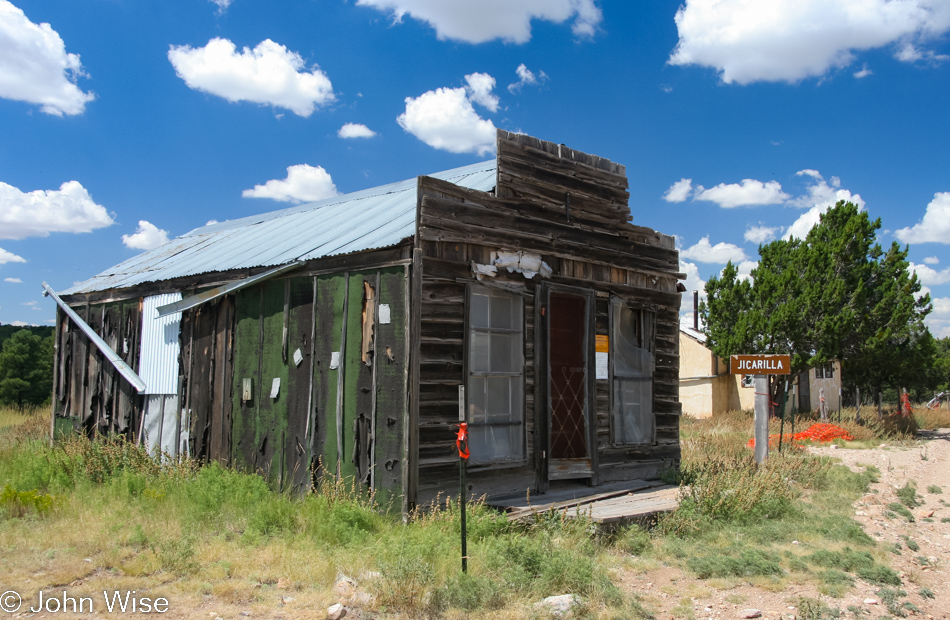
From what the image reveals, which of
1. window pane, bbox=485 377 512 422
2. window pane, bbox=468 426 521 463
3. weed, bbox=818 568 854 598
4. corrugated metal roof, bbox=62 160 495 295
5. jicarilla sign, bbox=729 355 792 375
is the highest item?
corrugated metal roof, bbox=62 160 495 295

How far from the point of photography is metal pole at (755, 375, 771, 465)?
10359 mm

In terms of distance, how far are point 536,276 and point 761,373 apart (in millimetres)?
4040

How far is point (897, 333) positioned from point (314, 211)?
18.1m

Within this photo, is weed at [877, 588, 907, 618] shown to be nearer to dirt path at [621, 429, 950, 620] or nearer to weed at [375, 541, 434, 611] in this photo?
dirt path at [621, 429, 950, 620]

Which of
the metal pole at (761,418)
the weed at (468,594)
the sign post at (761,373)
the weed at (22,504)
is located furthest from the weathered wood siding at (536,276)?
the weed at (22,504)

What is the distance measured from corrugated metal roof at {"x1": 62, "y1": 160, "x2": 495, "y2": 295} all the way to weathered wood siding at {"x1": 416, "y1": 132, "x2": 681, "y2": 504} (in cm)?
47

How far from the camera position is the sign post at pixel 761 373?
33.4ft

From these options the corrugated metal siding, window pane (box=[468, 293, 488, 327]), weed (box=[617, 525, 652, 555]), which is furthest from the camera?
the corrugated metal siding

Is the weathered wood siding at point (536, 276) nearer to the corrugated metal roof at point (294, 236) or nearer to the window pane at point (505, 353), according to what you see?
the window pane at point (505, 353)

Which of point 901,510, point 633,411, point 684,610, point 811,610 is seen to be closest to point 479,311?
point 633,411

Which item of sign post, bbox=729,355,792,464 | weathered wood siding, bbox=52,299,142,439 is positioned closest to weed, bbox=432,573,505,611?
sign post, bbox=729,355,792,464

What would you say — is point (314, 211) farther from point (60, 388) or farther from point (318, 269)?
point (60, 388)

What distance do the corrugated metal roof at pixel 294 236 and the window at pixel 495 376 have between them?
1.34m

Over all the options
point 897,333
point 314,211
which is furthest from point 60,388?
point 897,333
